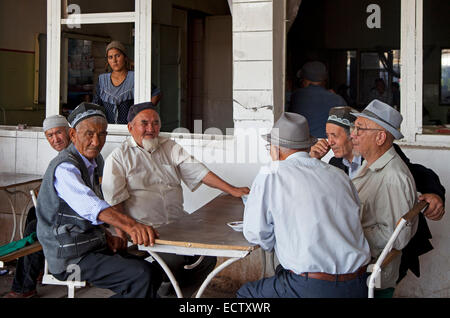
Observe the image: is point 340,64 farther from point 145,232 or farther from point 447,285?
point 145,232

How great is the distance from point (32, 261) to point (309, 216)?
7.86 ft

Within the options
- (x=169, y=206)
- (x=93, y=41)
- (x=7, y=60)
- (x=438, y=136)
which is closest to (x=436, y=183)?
(x=438, y=136)

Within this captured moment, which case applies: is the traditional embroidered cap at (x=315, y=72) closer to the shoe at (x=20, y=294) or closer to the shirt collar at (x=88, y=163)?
the shirt collar at (x=88, y=163)

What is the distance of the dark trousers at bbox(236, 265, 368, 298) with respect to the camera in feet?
7.59

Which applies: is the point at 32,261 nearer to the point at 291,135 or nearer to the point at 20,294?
the point at 20,294

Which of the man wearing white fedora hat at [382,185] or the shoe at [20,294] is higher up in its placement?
the man wearing white fedora hat at [382,185]

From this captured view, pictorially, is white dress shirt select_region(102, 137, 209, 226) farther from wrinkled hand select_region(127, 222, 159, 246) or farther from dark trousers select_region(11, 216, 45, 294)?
dark trousers select_region(11, 216, 45, 294)

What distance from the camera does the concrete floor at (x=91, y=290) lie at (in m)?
4.16

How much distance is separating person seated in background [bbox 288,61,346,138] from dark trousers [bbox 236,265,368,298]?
2232 mm

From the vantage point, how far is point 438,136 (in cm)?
393

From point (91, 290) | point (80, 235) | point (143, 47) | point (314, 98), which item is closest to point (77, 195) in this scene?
point (80, 235)

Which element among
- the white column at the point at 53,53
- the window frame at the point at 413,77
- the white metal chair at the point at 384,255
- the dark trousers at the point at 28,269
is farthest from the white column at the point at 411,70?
the white column at the point at 53,53

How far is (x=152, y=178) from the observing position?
3.39m

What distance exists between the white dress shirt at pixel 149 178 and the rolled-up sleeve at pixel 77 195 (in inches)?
14.0
